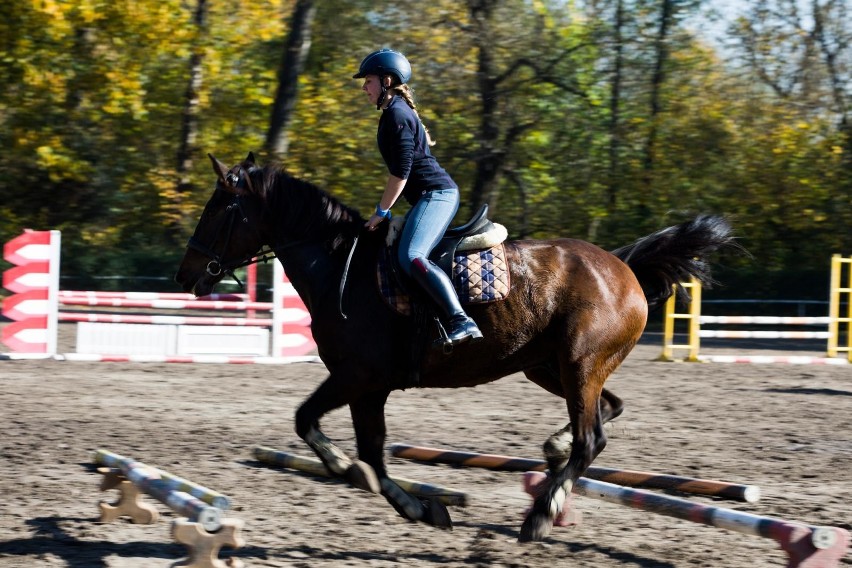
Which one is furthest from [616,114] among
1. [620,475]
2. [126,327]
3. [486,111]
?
[620,475]

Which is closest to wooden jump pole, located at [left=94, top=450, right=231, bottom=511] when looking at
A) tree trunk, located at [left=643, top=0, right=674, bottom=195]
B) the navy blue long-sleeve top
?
the navy blue long-sleeve top

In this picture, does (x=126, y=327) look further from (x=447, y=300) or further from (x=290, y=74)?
(x=290, y=74)

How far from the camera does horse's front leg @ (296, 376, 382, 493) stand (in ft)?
18.3

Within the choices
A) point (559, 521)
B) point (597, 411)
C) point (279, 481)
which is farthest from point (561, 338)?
point (279, 481)

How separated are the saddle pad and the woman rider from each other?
0.14 metres

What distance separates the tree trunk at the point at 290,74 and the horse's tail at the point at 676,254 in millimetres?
18748

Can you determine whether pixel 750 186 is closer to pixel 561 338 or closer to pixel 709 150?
pixel 709 150

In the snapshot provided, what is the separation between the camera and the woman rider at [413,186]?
5.63m

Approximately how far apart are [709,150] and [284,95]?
34.8ft

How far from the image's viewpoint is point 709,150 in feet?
89.2

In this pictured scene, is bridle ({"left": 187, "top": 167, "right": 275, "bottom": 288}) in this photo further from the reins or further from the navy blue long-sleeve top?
the navy blue long-sleeve top

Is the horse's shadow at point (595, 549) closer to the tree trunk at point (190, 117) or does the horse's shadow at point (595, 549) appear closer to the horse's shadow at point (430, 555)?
the horse's shadow at point (430, 555)

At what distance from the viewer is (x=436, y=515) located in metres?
5.56

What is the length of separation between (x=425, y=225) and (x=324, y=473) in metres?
1.73
